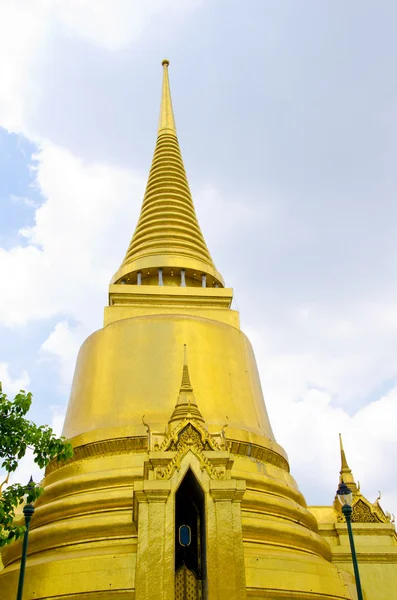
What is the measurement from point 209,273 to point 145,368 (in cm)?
533

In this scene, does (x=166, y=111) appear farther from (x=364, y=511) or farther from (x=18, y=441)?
(x=18, y=441)

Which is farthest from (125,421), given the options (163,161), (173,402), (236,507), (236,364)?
(163,161)

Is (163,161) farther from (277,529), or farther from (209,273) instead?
(277,529)

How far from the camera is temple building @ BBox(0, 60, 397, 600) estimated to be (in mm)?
9156

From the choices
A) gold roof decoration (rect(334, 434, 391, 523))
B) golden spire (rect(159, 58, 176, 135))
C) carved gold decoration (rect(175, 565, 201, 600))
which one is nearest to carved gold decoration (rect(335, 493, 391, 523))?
gold roof decoration (rect(334, 434, 391, 523))

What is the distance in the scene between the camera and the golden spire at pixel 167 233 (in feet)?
61.2

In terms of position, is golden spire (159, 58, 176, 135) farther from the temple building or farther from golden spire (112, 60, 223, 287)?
the temple building

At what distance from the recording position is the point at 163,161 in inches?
909

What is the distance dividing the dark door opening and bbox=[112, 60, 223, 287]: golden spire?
948 centimetres

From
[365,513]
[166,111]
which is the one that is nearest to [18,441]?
[365,513]

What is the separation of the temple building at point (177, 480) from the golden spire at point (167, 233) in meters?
0.07

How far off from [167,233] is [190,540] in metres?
12.0

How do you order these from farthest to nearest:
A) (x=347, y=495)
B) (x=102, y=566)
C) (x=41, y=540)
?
(x=41, y=540)
(x=102, y=566)
(x=347, y=495)

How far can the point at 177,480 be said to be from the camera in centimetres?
942
